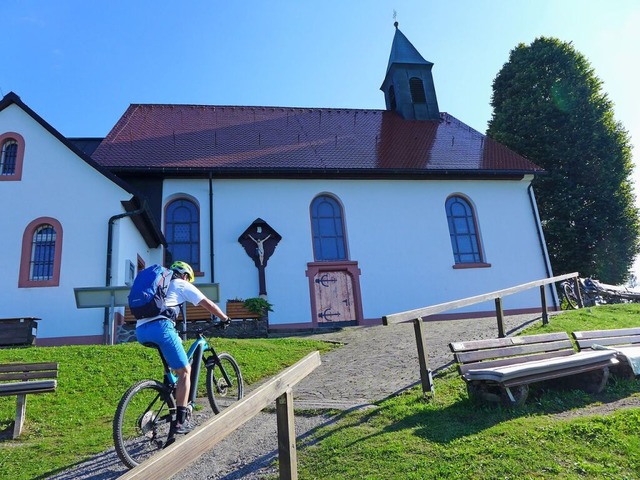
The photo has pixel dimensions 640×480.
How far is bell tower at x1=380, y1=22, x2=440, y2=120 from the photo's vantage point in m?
24.1

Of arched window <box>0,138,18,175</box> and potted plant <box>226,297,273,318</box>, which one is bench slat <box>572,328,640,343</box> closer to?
potted plant <box>226,297,273,318</box>

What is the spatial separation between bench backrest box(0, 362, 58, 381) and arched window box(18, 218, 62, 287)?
6918 mm

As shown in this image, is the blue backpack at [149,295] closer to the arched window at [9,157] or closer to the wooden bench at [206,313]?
the wooden bench at [206,313]

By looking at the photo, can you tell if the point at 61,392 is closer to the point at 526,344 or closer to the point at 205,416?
the point at 205,416

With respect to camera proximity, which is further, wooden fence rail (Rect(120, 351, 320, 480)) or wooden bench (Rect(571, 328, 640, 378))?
wooden bench (Rect(571, 328, 640, 378))

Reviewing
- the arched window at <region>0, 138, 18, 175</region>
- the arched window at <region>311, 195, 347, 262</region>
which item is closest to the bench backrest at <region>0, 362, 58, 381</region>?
the arched window at <region>0, 138, 18, 175</region>

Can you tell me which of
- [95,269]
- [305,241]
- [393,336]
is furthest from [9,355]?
[305,241]

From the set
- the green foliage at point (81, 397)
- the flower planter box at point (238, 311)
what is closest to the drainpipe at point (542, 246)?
the green foliage at point (81, 397)

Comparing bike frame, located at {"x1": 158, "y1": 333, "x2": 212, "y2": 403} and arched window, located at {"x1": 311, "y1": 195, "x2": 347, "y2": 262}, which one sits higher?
arched window, located at {"x1": 311, "y1": 195, "x2": 347, "y2": 262}

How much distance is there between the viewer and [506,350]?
625 cm

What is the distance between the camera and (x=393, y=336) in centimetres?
1122

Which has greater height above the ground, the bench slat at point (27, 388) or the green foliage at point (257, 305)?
the green foliage at point (257, 305)

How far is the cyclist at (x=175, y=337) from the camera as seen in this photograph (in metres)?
4.50

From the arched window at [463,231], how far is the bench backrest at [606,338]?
1014 cm
